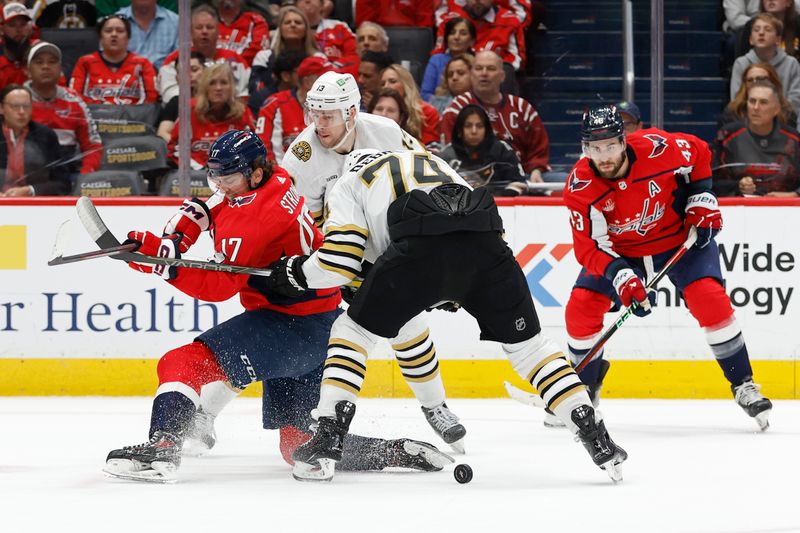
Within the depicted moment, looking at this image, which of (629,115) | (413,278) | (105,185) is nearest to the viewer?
(413,278)

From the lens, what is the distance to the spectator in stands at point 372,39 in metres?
6.34

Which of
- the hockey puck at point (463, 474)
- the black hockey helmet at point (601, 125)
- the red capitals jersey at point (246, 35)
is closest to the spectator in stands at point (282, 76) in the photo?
the red capitals jersey at point (246, 35)

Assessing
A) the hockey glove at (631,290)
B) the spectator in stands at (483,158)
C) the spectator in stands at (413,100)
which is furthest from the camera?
the spectator in stands at (413,100)

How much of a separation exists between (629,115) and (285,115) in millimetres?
1551

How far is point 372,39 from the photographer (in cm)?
635

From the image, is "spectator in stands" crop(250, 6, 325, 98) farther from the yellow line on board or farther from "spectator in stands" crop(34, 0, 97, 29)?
the yellow line on board

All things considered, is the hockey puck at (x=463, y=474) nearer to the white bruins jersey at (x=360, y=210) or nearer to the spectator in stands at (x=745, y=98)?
the white bruins jersey at (x=360, y=210)

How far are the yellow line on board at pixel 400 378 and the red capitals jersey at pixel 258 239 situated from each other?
6.23 ft

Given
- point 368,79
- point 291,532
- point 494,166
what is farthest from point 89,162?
point 291,532

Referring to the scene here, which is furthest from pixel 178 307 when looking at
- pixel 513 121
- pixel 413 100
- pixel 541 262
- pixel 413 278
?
pixel 413 278

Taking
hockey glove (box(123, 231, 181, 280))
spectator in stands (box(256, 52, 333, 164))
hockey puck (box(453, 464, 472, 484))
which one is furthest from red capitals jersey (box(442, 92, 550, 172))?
hockey puck (box(453, 464, 472, 484))

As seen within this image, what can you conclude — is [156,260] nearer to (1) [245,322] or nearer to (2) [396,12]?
(1) [245,322]

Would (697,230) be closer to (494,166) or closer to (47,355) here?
(494,166)

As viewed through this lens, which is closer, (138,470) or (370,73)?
(138,470)
